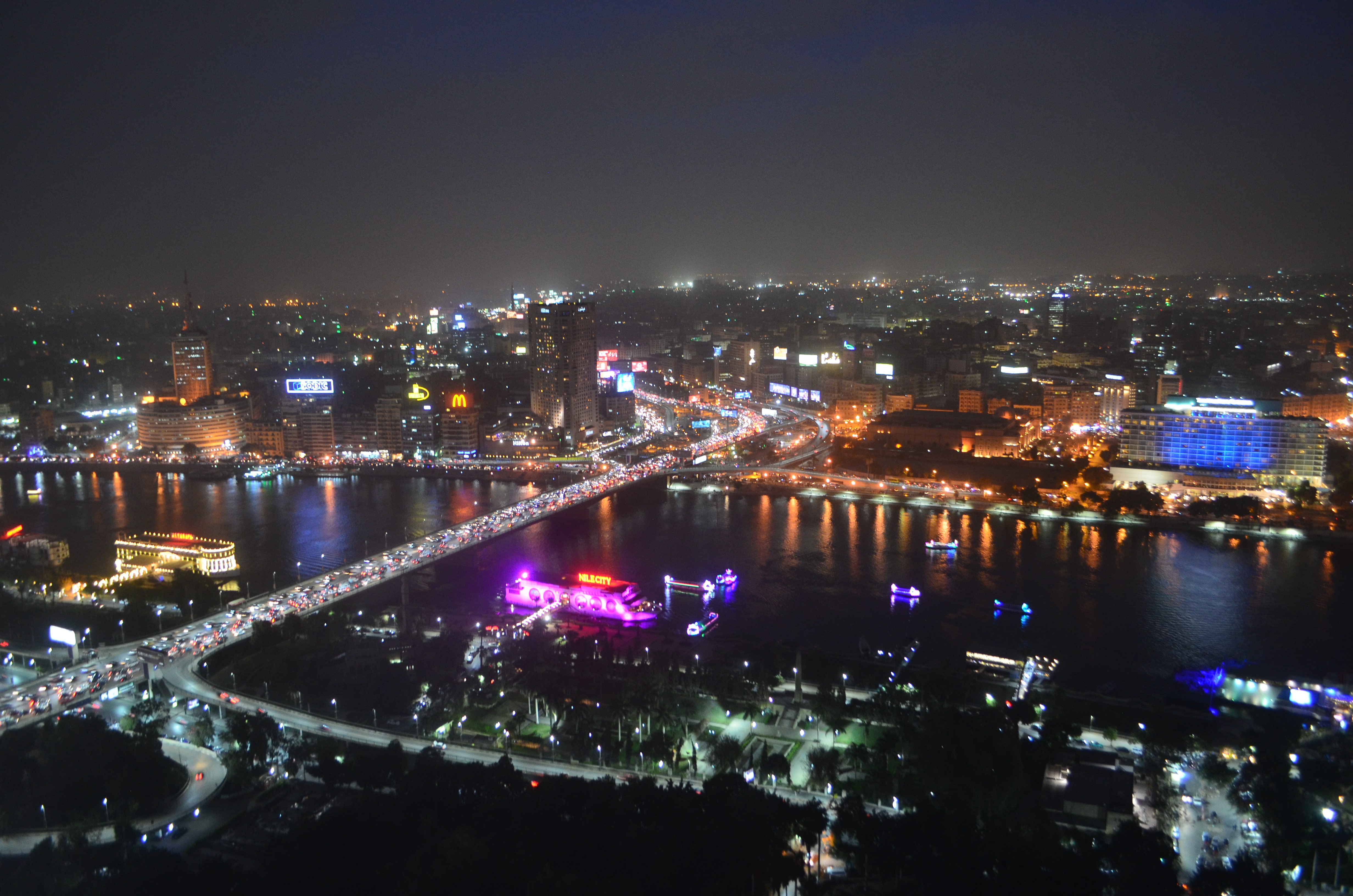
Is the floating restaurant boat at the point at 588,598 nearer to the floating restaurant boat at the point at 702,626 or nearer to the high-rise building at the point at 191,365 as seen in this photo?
the floating restaurant boat at the point at 702,626

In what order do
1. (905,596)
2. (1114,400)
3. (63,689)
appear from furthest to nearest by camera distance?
(1114,400) → (905,596) → (63,689)

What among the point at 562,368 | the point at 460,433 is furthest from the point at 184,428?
the point at 562,368

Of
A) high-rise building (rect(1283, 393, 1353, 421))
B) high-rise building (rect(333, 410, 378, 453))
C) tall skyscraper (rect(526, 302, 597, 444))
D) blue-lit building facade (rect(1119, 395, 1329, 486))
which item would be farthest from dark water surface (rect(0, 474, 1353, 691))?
high-rise building (rect(1283, 393, 1353, 421))

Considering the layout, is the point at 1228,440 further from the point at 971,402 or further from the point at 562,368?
the point at 562,368

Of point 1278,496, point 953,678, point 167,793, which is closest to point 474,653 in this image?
point 167,793

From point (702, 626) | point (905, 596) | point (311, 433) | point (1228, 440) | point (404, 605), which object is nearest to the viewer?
point (702, 626)
